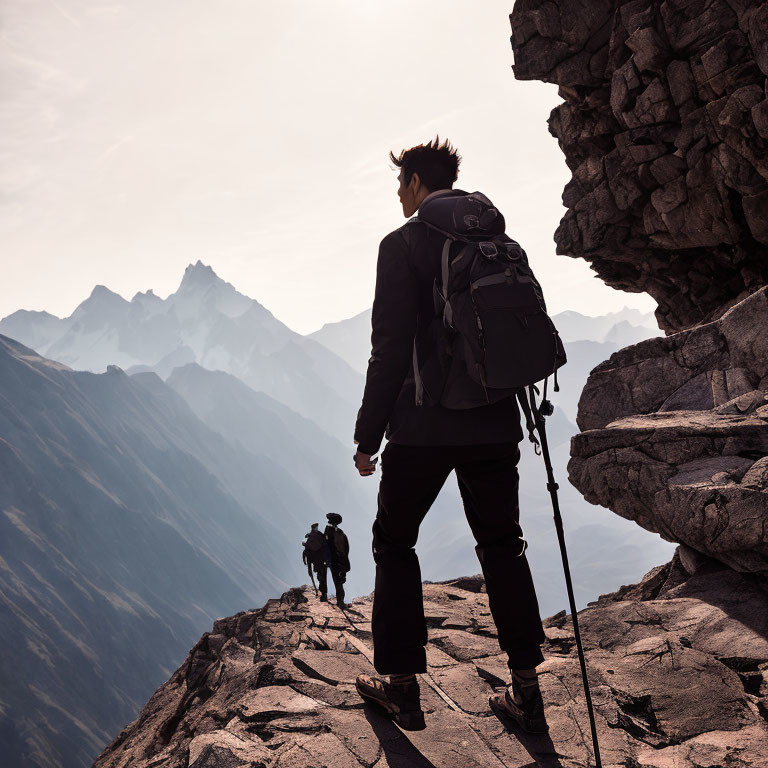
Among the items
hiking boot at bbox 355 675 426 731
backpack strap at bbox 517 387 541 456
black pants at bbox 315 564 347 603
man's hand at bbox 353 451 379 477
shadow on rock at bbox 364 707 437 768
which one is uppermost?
black pants at bbox 315 564 347 603

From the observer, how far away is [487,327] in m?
2.96

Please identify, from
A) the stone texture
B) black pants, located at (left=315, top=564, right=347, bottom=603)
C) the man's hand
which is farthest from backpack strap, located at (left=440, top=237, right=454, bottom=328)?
the stone texture

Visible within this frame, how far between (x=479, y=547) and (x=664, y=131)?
1975cm

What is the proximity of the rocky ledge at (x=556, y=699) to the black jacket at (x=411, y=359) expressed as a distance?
1768 mm

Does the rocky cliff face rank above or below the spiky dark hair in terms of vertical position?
above

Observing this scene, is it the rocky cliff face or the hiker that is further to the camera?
the hiker

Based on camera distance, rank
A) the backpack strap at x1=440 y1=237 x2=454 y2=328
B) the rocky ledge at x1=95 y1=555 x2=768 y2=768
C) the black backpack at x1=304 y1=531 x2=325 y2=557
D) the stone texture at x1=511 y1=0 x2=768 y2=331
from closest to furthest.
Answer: the backpack strap at x1=440 y1=237 x2=454 y2=328
the rocky ledge at x1=95 y1=555 x2=768 y2=768
the black backpack at x1=304 y1=531 x2=325 y2=557
the stone texture at x1=511 y1=0 x2=768 y2=331

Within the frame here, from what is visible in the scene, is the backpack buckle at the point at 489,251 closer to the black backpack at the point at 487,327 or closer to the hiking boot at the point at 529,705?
the black backpack at the point at 487,327

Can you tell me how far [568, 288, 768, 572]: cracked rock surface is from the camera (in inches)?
218

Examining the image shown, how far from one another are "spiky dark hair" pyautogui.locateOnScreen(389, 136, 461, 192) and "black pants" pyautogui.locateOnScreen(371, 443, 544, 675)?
1744 millimetres

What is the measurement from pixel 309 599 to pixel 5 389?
156070mm

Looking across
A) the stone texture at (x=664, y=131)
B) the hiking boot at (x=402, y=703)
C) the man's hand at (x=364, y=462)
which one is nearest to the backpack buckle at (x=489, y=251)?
the man's hand at (x=364, y=462)

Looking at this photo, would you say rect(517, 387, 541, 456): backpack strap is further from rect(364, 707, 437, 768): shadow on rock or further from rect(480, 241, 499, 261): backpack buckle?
rect(364, 707, 437, 768): shadow on rock

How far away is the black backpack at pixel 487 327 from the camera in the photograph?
295 cm
